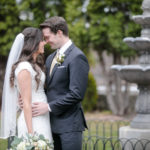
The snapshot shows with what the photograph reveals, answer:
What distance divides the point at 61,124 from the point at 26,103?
44 centimetres

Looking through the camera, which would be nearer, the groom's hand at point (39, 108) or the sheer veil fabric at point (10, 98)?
the groom's hand at point (39, 108)

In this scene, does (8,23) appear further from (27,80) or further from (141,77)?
(27,80)

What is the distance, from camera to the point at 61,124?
3871 mm

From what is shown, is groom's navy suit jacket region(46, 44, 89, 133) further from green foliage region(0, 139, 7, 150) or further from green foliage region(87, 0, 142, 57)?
green foliage region(87, 0, 142, 57)

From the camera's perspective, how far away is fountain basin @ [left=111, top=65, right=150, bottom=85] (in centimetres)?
652

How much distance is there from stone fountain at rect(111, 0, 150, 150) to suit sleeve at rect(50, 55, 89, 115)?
2.90 metres

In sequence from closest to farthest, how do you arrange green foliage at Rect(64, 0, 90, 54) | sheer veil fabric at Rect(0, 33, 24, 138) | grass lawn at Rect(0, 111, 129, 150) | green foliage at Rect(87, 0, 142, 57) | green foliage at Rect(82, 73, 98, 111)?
sheer veil fabric at Rect(0, 33, 24, 138) → grass lawn at Rect(0, 111, 129, 150) → green foliage at Rect(87, 0, 142, 57) → green foliage at Rect(64, 0, 90, 54) → green foliage at Rect(82, 73, 98, 111)

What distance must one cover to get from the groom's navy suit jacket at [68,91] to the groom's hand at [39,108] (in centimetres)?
6

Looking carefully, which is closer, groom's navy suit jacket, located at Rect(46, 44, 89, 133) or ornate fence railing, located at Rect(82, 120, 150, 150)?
groom's navy suit jacket, located at Rect(46, 44, 89, 133)

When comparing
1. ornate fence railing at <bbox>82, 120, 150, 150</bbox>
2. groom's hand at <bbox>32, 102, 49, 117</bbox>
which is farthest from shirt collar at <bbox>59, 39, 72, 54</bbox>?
ornate fence railing at <bbox>82, 120, 150, 150</bbox>

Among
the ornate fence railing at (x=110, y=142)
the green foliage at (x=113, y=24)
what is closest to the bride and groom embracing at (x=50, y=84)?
the ornate fence railing at (x=110, y=142)

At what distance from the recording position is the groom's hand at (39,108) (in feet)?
12.5

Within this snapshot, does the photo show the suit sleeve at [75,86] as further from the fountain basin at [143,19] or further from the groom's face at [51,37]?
the fountain basin at [143,19]

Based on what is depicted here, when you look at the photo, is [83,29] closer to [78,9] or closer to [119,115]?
[78,9]
